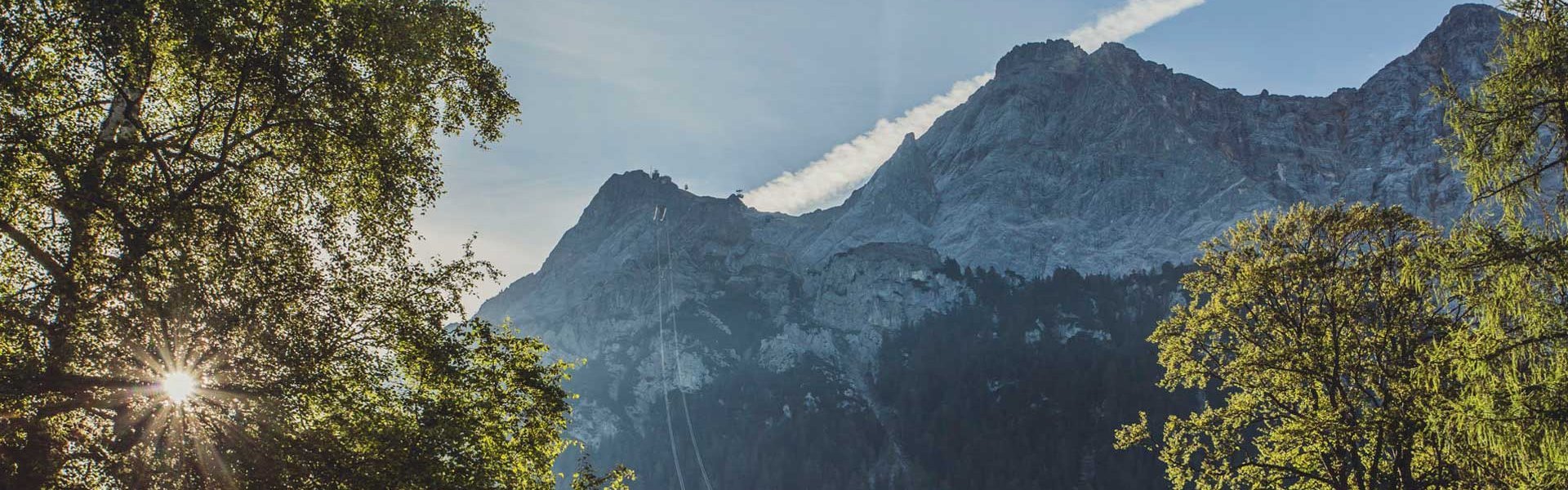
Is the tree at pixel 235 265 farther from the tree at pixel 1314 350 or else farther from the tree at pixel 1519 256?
the tree at pixel 1314 350

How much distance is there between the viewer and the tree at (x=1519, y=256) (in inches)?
422

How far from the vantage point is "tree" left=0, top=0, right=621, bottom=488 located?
11.2 meters

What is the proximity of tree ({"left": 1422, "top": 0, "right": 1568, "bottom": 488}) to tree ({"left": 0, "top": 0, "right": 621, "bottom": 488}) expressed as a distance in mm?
14996

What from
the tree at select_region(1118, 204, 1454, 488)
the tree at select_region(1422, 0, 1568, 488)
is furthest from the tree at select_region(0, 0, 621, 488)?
the tree at select_region(1118, 204, 1454, 488)

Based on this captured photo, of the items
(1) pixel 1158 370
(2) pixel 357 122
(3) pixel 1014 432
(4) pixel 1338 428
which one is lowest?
(4) pixel 1338 428

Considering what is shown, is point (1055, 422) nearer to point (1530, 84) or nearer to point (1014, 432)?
point (1014, 432)

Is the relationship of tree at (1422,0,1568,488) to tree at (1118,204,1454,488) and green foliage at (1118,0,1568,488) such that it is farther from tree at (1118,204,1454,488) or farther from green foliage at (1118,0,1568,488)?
tree at (1118,204,1454,488)

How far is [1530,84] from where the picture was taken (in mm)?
11203

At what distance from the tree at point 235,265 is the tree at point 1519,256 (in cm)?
1500

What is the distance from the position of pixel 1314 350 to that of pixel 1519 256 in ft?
28.0

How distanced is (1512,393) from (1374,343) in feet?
29.2

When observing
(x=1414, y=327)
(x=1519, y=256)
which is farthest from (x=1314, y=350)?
(x=1519, y=256)

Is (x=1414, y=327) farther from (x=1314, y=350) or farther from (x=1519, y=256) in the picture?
(x=1519, y=256)

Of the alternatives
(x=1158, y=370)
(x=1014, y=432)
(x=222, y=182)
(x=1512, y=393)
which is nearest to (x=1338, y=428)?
(x=1512, y=393)
